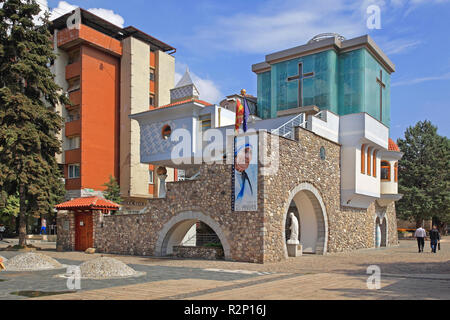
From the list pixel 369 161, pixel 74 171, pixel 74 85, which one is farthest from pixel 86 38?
pixel 369 161

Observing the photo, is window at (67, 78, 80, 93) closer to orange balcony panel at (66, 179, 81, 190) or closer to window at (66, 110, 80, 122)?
window at (66, 110, 80, 122)

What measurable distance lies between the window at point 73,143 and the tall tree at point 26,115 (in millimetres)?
11834

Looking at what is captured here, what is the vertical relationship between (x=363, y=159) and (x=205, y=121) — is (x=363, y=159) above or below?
below

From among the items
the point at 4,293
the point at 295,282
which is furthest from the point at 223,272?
the point at 4,293

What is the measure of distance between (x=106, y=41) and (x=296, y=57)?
1842 cm

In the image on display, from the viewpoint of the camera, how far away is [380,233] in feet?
102

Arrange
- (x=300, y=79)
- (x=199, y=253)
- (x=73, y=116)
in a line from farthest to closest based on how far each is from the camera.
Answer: (x=73, y=116)
(x=300, y=79)
(x=199, y=253)

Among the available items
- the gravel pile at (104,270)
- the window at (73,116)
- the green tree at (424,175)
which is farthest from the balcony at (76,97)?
the green tree at (424,175)

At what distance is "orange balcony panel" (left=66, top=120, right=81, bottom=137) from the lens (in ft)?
120

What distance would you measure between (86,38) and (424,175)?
3563 cm

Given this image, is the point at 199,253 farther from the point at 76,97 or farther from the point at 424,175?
the point at 424,175

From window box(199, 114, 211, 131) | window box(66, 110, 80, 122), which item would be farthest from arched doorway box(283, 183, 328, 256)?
window box(66, 110, 80, 122)

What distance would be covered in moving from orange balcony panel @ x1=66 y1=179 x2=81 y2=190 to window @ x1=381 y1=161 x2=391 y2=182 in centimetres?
2367

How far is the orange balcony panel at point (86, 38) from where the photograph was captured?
118ft
